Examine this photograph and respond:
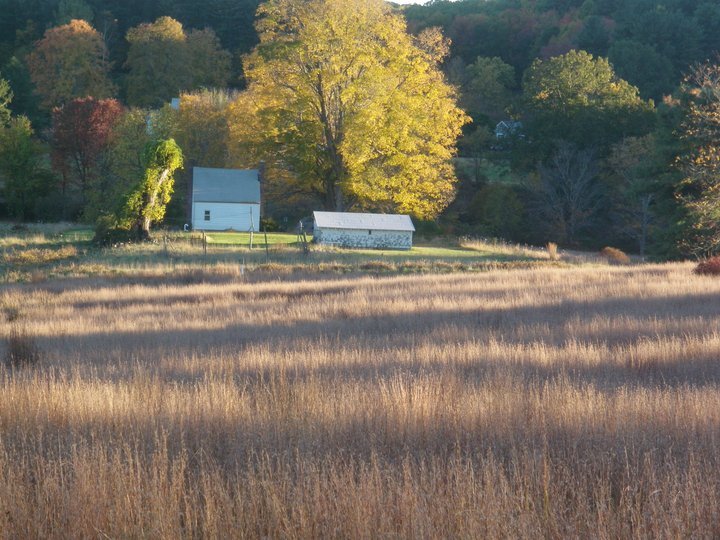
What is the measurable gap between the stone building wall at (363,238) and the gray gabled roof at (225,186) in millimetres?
10388

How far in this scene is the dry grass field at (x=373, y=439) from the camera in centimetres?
521

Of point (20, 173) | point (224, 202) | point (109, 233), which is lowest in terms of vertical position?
point (109, 233)

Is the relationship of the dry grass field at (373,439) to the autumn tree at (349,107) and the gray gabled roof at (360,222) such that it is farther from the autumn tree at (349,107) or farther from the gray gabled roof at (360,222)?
the autumn tree at (349,107)

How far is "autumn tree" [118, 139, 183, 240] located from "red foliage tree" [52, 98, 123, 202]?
56.5 ft

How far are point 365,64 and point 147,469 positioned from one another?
44843mm

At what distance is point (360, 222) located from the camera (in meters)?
46.4

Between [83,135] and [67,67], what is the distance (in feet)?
61.6

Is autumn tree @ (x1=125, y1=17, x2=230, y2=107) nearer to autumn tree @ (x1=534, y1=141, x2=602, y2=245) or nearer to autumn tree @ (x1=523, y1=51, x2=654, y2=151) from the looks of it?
autumn tree @ (x1=523, y1=51, x2=654, y2=151)

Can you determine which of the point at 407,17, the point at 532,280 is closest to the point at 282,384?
the point at 532,280

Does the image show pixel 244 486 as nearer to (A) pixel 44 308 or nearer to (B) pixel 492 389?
(B) pixel 492 389

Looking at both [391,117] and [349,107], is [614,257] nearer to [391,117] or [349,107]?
[391,117]

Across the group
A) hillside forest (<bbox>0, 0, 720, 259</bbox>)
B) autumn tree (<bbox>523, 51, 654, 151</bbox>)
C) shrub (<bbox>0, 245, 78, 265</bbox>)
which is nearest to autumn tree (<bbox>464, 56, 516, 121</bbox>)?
hillside forest (<bbox>0, 0, 720, 259</bbox>)

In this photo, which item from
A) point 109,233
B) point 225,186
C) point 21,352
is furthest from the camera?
point 225,186

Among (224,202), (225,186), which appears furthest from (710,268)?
(225,186)
